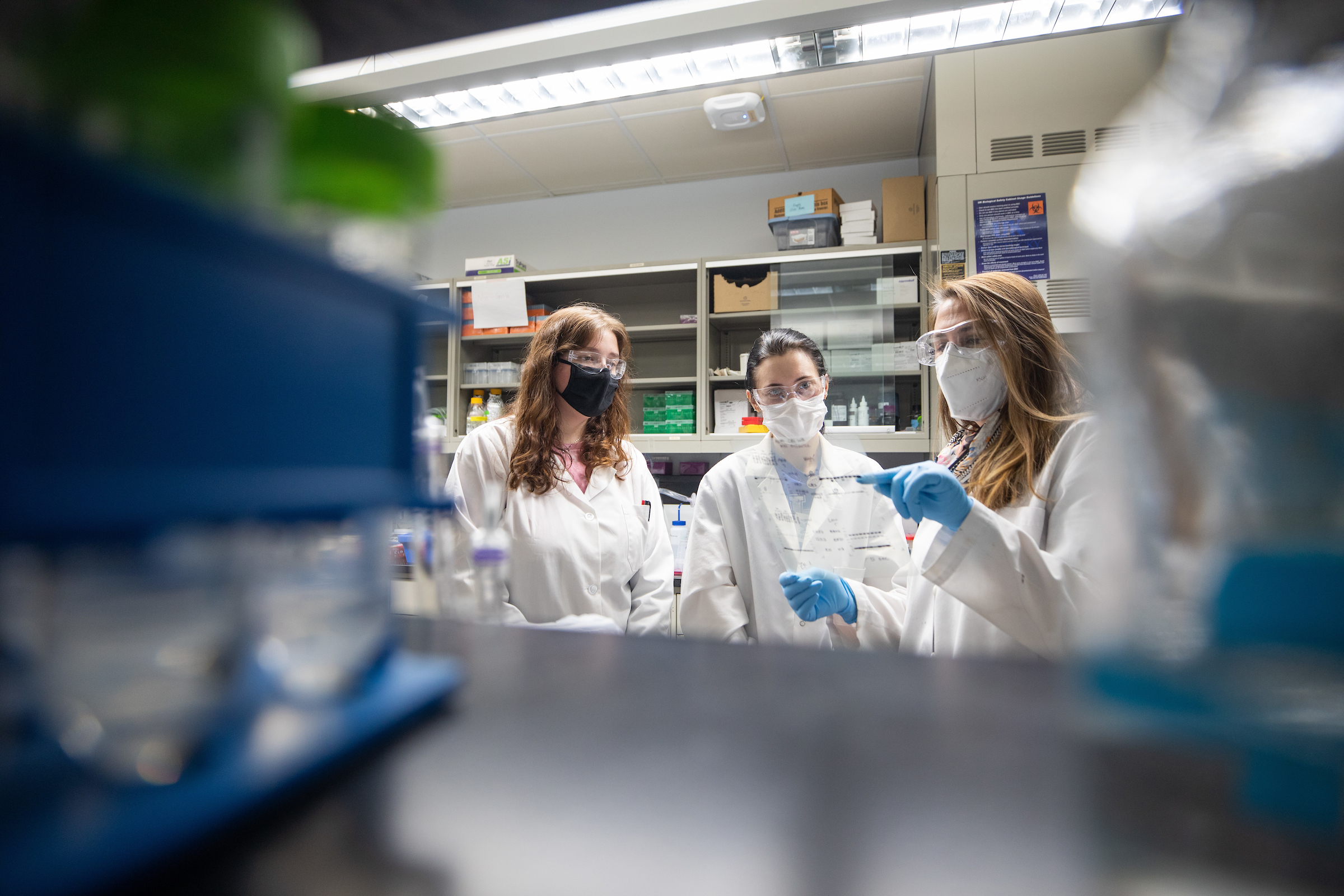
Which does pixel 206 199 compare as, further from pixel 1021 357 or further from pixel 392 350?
pixel 1021 357

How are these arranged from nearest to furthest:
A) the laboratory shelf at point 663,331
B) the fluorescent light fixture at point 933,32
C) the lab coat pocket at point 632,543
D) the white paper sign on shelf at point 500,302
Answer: the fluorescent light fixture at point 933,32 → the lab coat pocket at point 632,543 → the laboratory shelf at point 663,331 → the white paper sign on shelf at point 500,302

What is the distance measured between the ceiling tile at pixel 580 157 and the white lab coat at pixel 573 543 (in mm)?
2294

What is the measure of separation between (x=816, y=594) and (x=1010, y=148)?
2.40 meters

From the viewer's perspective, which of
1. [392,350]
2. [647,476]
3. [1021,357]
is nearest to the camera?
[392,350]

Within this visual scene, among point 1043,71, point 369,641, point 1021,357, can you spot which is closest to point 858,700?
point 369,641

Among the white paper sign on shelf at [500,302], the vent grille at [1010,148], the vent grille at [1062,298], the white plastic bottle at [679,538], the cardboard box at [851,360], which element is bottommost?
the white plastic bottle at [679,538]

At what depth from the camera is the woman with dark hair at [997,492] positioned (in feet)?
4.18

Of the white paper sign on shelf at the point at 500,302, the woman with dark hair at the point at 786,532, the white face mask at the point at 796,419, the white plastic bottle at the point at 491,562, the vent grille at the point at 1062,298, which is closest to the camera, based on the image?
the white plastic bottle at the point at 491,562

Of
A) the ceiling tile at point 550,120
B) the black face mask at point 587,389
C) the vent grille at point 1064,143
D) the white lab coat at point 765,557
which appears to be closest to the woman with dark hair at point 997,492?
the white lab coat at point 765,557

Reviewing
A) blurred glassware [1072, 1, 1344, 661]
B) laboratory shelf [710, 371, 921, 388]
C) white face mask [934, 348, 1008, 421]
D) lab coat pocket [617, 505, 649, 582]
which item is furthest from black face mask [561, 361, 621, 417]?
Answer: blurred glassware [1072, 1, 1344, 661]

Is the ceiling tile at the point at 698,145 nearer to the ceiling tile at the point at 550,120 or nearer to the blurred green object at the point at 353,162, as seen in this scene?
the ceiling tile at the point at 550,120

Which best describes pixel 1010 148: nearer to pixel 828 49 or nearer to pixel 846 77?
pixel 846 77

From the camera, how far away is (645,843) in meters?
0.27

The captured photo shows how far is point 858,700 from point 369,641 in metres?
0.34
